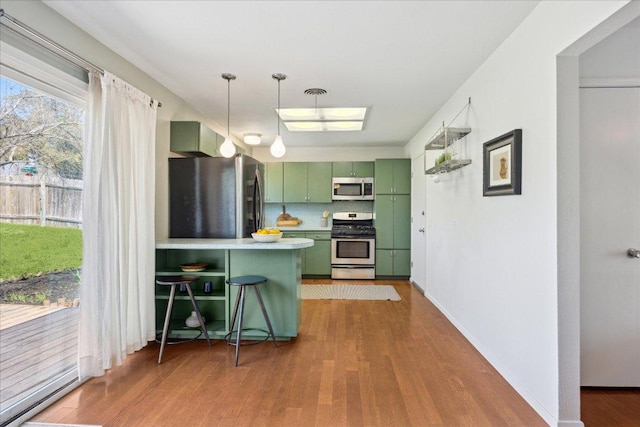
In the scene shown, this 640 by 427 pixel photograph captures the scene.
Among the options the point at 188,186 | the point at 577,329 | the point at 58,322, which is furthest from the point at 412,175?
the point at 58,322

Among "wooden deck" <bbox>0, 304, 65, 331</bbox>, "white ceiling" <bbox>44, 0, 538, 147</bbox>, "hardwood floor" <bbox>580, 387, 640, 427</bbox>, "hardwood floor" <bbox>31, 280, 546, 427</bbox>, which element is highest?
"white ceiling" <bbox>44, 0, 538, 147</bbox>

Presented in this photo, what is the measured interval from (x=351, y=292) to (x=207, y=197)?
8.41ft

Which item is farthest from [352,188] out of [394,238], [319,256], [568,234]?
[568,234]

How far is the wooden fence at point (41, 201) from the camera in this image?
1868mm

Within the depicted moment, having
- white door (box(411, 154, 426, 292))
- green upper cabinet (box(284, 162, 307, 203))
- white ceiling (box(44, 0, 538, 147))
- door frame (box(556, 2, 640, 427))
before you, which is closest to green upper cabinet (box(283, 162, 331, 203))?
green upper cabinet (box(284, 162, 307, 203))

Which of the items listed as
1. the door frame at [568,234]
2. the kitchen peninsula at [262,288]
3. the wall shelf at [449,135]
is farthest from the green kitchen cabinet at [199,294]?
the door frame at [568,234]

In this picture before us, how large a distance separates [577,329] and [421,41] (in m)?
2.10

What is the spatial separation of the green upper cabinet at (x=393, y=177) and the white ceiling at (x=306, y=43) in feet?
6.93

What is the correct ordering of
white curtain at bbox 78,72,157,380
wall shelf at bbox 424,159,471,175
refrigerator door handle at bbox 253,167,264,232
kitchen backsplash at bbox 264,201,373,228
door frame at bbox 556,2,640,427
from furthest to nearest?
kitchen backsplash at bbox 264,201,373,228 < refrigerator door handle at bbox 253,167,264,232 < wall shelf at bbox 424,159,471,175 < white curtain at bbox 78,72,157,380 < door frame at bbox 556,2,640,427

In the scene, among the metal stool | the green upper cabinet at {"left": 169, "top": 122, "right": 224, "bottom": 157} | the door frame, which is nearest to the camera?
the door frame

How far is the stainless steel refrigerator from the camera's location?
11.8 ft

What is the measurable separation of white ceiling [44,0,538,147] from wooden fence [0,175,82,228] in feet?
3.58

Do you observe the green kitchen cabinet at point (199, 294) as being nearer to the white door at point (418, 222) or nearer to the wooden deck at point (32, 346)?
the wooden deck at point (32, 346)

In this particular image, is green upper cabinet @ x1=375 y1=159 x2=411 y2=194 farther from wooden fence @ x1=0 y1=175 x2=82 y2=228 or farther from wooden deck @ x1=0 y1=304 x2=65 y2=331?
wooden deck @ x1=0 y1=304 x2=65 y2=331
